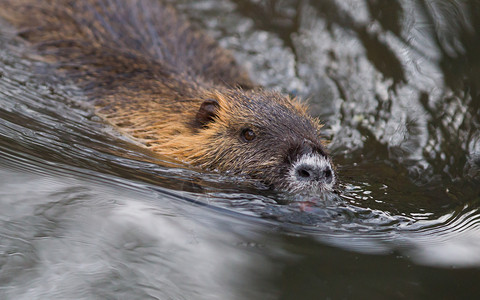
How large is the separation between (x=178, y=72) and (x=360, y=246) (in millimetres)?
2531

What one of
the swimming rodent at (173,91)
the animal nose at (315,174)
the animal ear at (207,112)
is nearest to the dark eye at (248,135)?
the swimming rodent at (173,91)

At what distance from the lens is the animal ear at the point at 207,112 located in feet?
13.9

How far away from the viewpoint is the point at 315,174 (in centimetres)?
348

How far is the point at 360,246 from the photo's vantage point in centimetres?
315

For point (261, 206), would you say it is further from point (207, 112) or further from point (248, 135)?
point (207, 112)

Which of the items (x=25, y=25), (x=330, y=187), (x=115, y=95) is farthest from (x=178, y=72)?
(x=330, y=187)

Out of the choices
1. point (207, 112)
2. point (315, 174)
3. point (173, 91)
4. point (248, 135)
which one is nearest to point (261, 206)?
point (315, 174)

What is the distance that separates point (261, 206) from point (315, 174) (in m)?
0.36

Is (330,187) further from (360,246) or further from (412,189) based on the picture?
(412,189)

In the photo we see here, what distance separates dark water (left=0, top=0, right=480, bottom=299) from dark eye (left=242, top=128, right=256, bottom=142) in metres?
0.33

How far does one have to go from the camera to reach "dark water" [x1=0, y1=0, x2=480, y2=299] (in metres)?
2.71

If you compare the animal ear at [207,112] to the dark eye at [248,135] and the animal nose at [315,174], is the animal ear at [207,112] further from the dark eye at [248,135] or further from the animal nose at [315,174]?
the animal nose at [315,174]

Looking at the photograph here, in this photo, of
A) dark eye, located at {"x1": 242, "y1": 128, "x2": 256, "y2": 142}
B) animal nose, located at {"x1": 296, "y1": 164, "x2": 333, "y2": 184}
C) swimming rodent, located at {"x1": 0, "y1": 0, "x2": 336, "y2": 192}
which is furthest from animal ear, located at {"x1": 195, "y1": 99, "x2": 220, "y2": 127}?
animal nose, located at {"x1": 296, "y1": 164, "x2": 333, "y2": 184}

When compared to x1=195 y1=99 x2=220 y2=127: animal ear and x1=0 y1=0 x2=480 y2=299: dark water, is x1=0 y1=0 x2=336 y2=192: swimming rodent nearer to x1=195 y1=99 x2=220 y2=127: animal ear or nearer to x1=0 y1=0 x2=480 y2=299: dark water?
x1=195 y1=99 x2=220 y2=127: animal ear
